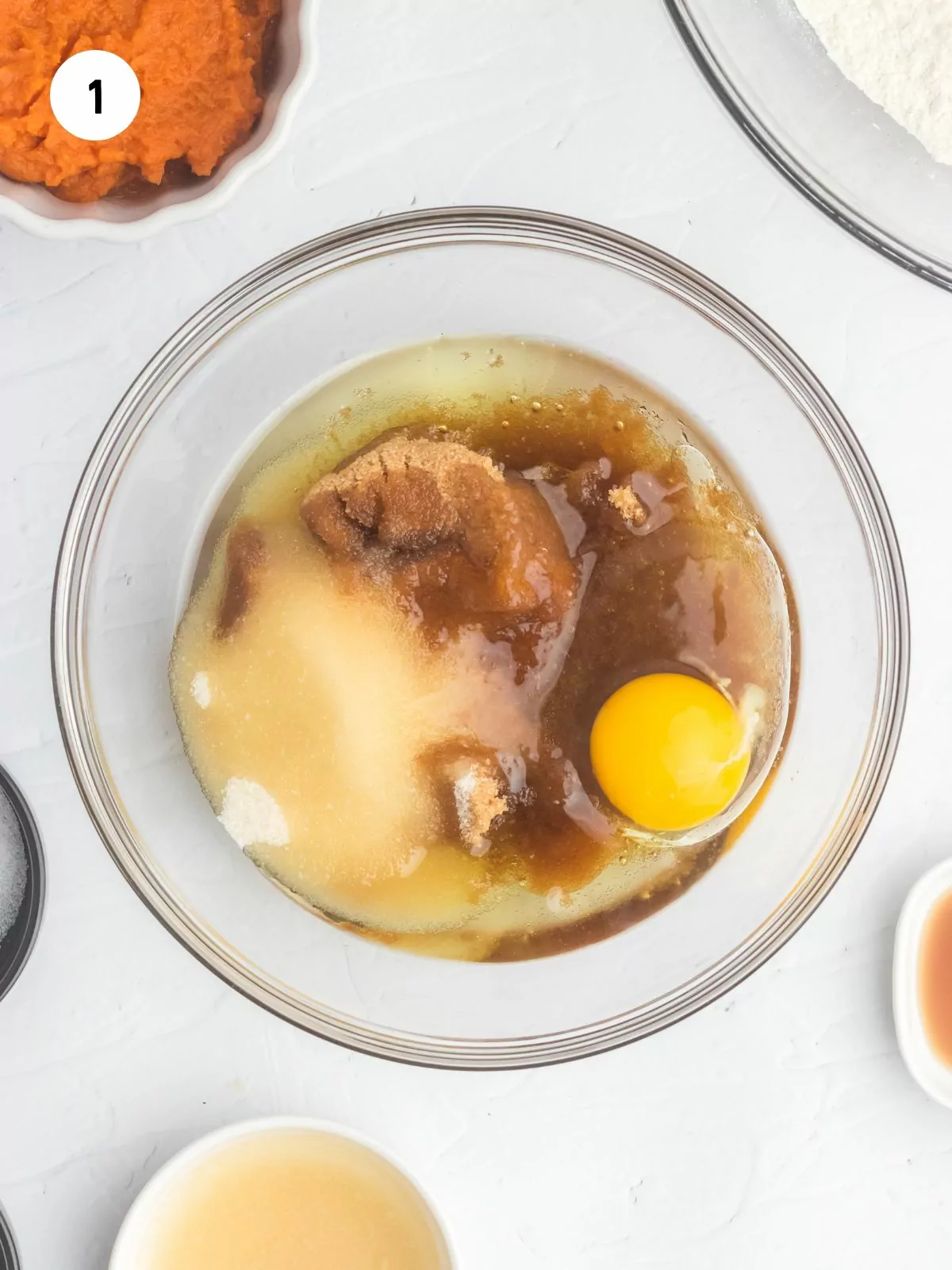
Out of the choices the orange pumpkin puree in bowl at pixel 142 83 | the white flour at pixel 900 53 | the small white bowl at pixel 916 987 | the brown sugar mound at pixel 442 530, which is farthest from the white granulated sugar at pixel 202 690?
the white flour at pixel 900 53

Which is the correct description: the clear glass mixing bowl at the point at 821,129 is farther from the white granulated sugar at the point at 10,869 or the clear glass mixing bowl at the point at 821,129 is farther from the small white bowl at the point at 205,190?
the white granulated sugar at the point at 10,869

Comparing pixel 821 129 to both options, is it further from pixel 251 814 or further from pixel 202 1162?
pixel 202 1162

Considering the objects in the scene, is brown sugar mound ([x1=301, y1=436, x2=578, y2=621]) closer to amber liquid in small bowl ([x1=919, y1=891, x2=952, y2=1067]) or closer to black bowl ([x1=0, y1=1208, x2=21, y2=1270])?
amber liquid in small bowl ([x1=919, y1=891, x2=952, y2=1067])

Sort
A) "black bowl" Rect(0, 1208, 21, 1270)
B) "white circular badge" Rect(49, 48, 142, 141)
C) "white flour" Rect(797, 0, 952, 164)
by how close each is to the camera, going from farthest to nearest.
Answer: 1. "black bowl" Rect(0, 1208, 21, 1270)
2. "white flour" Rect(797, 0, 952, 164)
3. "white circular badge" Rect(49, 48, 142, 141)

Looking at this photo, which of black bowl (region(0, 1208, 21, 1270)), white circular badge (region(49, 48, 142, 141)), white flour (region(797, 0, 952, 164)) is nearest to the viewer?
white circular badge (region(49, 48, 142, 141))

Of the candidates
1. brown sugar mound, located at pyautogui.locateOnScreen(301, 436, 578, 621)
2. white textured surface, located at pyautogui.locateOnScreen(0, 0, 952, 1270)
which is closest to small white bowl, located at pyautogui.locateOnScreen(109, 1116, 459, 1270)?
white textured surface, located at pyautogui.locateOnScreen(0, 0, 952, 1270)

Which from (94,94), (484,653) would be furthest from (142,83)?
(484,653)
